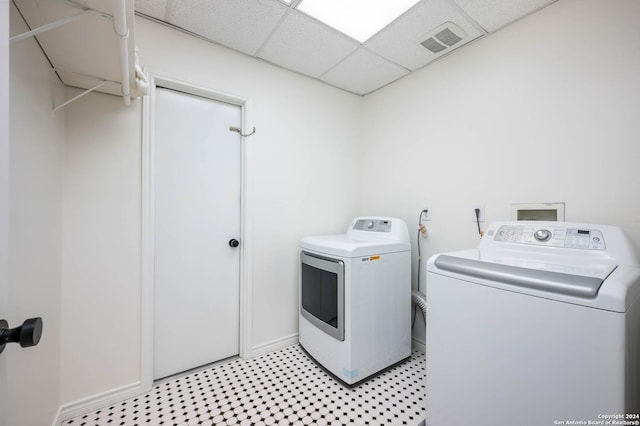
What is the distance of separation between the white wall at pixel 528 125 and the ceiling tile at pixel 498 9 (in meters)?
0.07

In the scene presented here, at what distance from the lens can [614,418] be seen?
0.79 metres

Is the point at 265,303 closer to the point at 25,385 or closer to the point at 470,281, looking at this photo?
the point at 25,385

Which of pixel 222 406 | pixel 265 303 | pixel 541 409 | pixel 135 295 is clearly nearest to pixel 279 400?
pixel 222 406

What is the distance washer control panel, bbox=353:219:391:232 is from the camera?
208 centimetres

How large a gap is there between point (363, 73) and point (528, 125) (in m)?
1.31

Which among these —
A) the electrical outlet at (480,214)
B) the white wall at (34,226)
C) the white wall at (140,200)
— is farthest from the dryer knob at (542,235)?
the white wall at (34,226)

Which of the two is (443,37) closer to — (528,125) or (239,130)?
(528,125)

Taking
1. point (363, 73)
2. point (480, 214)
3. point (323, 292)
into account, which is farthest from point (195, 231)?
point (480, 214)

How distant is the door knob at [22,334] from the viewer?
0.51 m

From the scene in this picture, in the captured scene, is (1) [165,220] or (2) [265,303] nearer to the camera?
(1) [165,220]

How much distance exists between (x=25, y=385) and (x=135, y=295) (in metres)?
0.61

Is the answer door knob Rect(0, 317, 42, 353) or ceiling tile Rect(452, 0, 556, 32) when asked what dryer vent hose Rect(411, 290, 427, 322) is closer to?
ceiling tile Rect(452, 0, 556, 32)

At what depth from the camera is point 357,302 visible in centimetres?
168

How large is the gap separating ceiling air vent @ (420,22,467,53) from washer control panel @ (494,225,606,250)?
1313 mm
